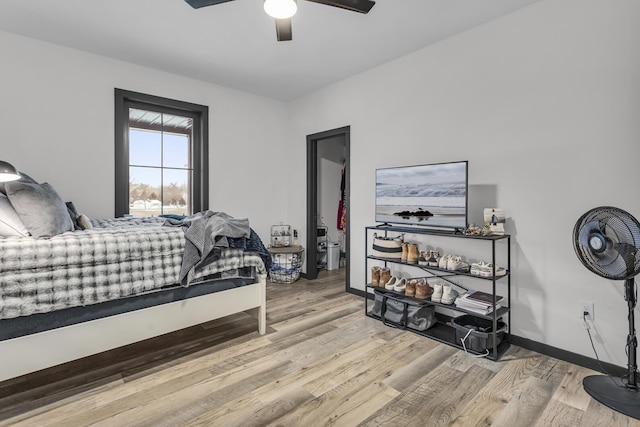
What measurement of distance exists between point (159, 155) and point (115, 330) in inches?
91.0

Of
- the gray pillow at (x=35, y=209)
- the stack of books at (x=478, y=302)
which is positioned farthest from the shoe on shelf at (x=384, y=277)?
the gray pillow at (x=35, y=209)

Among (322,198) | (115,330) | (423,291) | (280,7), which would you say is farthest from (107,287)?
(322,198)

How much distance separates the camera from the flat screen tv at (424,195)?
102 inches

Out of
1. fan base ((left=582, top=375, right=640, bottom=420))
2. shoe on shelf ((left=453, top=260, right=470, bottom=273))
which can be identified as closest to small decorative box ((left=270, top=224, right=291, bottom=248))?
shoe on shelf ((left=453, top=260, right=470, bottom=273))

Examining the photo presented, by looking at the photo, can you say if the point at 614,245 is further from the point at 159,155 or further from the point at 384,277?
the point at 159,155

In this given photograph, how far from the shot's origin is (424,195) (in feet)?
9.28

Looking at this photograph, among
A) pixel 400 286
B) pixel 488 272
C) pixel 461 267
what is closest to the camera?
pixel 488 272

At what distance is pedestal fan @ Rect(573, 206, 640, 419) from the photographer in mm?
1749

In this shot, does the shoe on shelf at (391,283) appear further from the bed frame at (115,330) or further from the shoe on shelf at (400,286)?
the bed frame at (115,330)

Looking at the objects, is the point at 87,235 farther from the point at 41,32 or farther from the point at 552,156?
the point at 552,156

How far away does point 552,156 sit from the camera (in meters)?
2.34

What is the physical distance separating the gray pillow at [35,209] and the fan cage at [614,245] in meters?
3.07

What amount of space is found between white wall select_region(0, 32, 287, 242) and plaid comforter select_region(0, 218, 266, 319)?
1.49m

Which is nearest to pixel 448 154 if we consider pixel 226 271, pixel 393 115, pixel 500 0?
pixel 393 115
